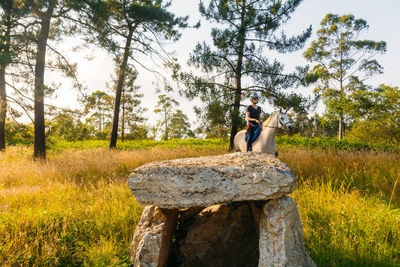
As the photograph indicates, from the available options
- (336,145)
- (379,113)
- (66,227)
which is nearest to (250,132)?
(66,227)

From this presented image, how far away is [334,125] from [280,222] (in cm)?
3859

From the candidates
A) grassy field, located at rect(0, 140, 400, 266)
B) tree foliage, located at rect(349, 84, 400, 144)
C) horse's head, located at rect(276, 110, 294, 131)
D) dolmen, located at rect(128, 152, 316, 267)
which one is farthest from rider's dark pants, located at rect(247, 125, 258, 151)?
tree foliage, located at rect(349, 84, 400, 144)

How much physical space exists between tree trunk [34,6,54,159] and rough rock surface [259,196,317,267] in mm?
9116

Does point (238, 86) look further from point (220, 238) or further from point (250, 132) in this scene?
point (220, 238)

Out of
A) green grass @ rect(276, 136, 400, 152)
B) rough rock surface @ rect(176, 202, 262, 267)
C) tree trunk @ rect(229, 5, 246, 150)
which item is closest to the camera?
rough rock surface @ rect(176, 202, 262, 267)

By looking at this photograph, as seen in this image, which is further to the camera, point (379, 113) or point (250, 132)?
point (379, 113)

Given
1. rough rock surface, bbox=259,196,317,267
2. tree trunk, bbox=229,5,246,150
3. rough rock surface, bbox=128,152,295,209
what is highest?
tree trunk, bbox=229,5,246,150

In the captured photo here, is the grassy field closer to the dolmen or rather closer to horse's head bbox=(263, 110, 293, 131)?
the dolmen

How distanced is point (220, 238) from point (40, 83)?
902 cm

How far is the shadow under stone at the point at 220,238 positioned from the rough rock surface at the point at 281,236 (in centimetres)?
41

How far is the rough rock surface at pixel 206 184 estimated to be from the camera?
95.0 inches

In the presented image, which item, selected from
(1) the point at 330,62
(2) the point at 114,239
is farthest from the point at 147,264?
(1) the point at 330,62

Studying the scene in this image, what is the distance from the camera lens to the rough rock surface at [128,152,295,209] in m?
2.41

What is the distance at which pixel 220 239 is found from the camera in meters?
3.04
